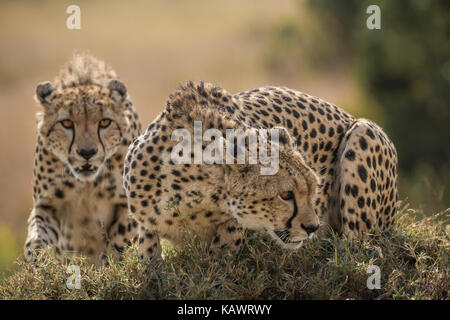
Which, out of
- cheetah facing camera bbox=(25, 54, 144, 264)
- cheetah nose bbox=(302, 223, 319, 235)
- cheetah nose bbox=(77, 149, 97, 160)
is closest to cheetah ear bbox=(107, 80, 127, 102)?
cheetah facing camera bbox=(25, 54, 144, 264)

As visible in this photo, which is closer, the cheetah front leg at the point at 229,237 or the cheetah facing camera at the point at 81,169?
the cheetah front leg at the point at 229,237

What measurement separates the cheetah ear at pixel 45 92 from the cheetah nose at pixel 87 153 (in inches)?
24.8

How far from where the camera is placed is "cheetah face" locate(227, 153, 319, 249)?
3742 mm

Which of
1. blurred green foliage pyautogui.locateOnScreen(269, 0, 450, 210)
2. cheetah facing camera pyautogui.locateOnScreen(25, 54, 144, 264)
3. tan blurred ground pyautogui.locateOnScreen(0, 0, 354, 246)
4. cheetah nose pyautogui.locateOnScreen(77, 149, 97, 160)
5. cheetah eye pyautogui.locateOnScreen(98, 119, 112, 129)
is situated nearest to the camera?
cheetah nose pyautogui.locateOnScreen(77, 149, 97, 160)

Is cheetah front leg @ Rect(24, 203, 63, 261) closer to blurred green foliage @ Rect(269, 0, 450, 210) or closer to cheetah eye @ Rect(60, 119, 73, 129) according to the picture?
cheetah eye @ Rect(60, 119, 73, 129)

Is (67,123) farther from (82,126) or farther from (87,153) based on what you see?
(87,153)

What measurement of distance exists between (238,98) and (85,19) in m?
31.0

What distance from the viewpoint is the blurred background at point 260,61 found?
14.1m

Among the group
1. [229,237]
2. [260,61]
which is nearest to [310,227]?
[229,237]

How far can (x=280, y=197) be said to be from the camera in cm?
376

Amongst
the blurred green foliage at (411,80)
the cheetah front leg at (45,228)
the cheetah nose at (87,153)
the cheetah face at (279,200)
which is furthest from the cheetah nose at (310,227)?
the blurred green foliage at (411,80)

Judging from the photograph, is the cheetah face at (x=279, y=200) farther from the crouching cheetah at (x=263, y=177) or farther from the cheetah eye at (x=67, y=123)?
the cheetah eye at (x=67, y=123)

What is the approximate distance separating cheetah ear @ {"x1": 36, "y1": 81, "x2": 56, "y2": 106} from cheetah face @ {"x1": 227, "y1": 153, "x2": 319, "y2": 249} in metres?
2.29
